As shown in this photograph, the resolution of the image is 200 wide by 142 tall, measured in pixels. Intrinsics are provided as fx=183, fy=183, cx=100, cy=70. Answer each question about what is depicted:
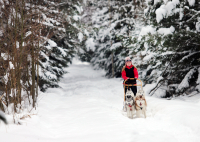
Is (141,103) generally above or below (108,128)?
above

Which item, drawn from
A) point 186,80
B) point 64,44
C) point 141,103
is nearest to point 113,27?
point 64,44

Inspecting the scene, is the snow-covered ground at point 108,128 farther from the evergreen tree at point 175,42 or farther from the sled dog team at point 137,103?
the evergreen tree at point 175,42

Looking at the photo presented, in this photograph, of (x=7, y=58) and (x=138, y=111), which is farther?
(x=138, y=111)

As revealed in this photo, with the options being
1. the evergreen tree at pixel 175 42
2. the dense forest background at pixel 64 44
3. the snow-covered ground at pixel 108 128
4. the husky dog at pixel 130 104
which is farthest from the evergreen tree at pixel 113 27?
the snow-covered ground at pixel 108 128

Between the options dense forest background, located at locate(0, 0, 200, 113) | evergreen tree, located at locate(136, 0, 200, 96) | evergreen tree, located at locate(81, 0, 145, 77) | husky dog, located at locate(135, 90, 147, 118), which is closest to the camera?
dense forest background, located at locate(0, 0, 200, 113)

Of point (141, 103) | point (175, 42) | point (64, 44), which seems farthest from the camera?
point (64, 44)

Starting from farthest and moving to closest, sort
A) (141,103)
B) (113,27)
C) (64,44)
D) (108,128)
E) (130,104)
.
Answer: (113,27)
(64,44)
(130,104)
(141,103)
(108,128)

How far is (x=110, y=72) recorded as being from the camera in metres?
20.8

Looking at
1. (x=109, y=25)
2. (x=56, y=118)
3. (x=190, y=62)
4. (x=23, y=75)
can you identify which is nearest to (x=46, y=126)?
(x=56, y=118)

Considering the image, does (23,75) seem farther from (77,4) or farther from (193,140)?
(77,4)

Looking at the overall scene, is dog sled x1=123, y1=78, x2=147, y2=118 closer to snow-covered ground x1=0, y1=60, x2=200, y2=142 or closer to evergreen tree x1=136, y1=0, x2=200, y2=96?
snow-covered ground x1=0, y1=60, x2=200, y2=142

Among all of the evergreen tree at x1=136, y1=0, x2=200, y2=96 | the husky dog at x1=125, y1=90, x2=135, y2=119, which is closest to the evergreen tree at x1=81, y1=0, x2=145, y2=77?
the evergreen tree at x1=136, y1=0, x2=200, y2=96

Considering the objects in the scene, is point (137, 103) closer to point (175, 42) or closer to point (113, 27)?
point (175, 42)

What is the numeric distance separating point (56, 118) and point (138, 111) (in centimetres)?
269
